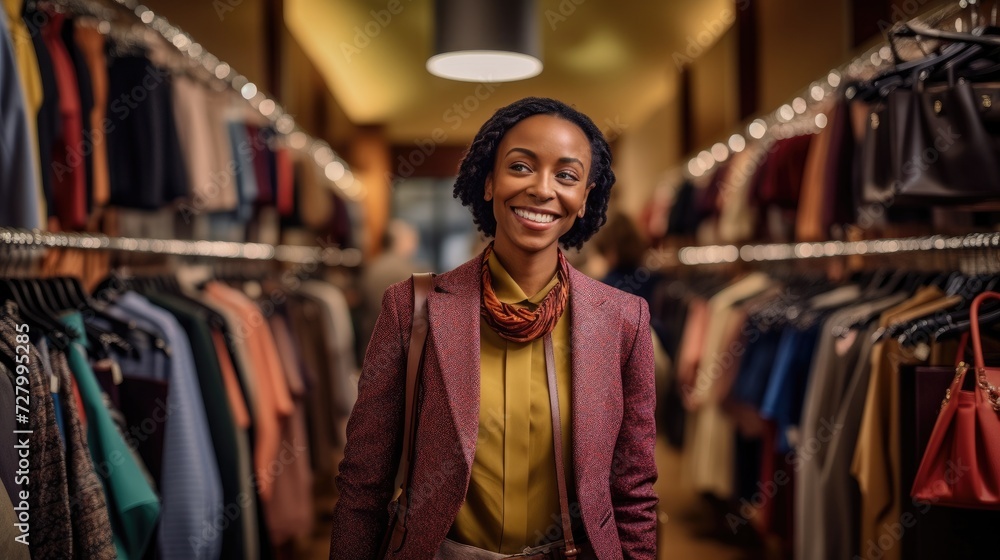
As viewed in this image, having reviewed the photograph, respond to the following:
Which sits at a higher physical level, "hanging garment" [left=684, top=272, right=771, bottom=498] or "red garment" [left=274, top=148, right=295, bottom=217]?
"red garment" [left=274, top=148, right=295, bottom=217]

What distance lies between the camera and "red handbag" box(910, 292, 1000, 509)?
186 centimetres

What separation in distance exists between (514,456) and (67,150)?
1908 millimetres

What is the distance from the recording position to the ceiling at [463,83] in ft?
20.4

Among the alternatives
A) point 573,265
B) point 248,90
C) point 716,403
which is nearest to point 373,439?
point 573,265

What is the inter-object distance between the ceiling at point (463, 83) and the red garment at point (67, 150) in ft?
9.10

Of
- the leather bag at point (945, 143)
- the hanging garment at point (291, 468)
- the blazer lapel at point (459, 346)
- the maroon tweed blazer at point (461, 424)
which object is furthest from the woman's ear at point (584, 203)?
the hanging garment at point (291, 468)

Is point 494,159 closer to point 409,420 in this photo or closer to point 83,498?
point 409,420

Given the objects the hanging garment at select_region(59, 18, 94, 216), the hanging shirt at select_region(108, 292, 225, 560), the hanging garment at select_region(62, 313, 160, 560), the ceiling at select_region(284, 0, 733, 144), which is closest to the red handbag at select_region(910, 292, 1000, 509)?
the hanging garment at select_region(62, 313, 160, 560)

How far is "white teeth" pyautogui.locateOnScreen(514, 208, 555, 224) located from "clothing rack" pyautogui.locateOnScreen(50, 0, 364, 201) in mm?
2188

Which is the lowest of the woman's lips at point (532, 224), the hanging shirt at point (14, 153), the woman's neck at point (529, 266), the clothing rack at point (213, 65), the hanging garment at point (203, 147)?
the woman's neck at point (529, 266)

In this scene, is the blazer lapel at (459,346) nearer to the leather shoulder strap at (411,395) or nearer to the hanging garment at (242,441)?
the leather shoulder strap at (411,395)

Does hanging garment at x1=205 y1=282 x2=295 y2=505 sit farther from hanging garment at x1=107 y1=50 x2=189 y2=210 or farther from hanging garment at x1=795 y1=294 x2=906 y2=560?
hanging garment at x1=795 y1=294 x2=906 y2=560

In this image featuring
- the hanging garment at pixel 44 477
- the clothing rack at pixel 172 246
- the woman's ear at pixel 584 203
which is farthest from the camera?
the clothing rack at pixel 172 246

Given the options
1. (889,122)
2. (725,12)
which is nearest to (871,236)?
(889,122)
